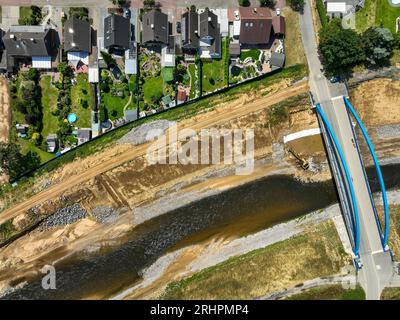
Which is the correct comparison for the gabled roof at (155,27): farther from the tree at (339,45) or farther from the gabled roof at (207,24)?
the tree at (339,45)

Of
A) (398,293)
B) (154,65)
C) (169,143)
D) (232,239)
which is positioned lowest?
(398,293)

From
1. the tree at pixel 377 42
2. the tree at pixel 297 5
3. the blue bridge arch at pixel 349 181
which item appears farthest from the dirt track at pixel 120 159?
the tree at pixel 297 5

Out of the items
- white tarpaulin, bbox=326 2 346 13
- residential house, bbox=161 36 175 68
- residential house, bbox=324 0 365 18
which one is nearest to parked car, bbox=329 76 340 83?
residential house, bbox=324 0 365 18

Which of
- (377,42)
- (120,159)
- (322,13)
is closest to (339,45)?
(377,42)

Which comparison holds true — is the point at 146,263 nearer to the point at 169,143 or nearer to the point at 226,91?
the point at 169,143

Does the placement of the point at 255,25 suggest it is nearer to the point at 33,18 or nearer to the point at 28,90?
the point at 33,18

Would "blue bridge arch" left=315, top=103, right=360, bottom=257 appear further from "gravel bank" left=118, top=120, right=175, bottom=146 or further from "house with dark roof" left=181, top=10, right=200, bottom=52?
"gravel bank" left=118, top=120, right=175, bottom=146
